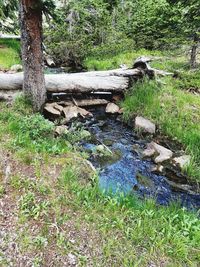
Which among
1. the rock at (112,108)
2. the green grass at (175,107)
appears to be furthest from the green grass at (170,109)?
the rock at (112,108)

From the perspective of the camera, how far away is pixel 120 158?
296 inches

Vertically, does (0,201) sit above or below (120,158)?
above

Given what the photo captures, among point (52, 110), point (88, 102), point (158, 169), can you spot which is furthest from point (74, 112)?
point (158, 169)

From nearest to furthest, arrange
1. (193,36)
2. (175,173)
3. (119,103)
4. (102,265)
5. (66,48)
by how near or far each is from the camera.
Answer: (102,265) < (175,173) < (119,103) < (193,36) < (66,48)

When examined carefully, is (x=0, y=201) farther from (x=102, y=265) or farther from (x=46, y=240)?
(x=102, y=265)

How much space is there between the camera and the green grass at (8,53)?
608 inches

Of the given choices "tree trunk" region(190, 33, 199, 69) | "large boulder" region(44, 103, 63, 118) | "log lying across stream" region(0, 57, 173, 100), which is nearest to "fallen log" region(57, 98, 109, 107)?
"log lying across stream" region(0, 57, 173, 100)

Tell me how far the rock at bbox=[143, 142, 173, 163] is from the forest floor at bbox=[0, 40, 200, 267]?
213 cm

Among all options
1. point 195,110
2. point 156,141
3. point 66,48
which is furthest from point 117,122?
point 66,48

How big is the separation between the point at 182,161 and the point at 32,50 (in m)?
4.59

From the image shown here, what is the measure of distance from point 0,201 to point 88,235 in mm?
1423

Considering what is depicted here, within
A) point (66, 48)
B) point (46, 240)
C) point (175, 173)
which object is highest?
point (66, 48)

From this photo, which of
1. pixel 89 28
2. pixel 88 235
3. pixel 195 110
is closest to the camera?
pixel 88 235

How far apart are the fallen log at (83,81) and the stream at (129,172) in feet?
5.58
